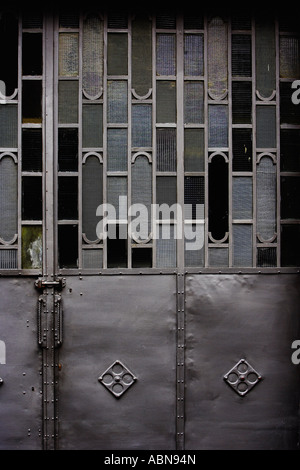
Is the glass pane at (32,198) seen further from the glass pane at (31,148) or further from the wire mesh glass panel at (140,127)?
the wire mesh glass panel at (140,127)

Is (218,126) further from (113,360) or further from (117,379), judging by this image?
(117,379)

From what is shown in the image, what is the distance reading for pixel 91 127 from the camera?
4.50m

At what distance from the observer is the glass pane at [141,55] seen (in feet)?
14.9

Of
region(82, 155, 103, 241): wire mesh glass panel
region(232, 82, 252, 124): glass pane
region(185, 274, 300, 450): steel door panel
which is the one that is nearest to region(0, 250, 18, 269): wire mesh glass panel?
region(82, 155, 103, 241): wire mesh glass panel

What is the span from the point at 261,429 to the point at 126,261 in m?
1.96

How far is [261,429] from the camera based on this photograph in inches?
177

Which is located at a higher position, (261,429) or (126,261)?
(126,261)

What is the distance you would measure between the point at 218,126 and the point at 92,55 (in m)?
1.32

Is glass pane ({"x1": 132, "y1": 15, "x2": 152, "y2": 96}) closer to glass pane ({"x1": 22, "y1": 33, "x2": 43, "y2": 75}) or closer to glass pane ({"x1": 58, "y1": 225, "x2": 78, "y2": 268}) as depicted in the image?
glass pane ({"x1": 22, "y1": 33, "x2": 43, "y2": 75})

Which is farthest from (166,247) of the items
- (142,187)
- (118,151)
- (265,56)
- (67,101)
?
(265,56)

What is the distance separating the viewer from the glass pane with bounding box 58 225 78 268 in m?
4.48

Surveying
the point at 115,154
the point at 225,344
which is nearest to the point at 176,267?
the point at 225,344

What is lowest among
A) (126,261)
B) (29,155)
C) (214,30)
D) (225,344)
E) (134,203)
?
(225,344)

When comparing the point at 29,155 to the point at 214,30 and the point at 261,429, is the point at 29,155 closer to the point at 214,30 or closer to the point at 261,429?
the point at 214,30
